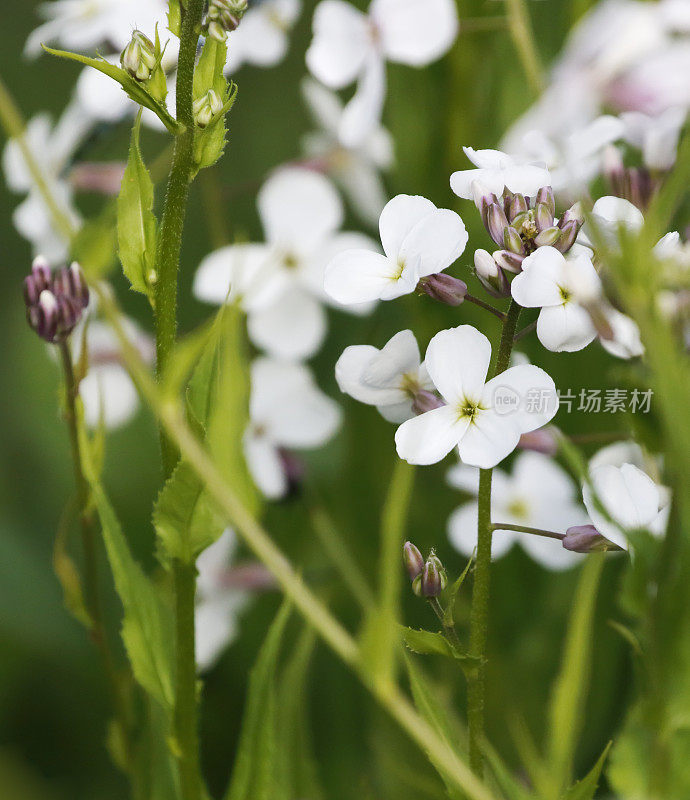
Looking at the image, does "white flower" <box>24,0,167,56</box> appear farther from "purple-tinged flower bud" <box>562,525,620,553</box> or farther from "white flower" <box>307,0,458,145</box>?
"purple-tinged flower bud" <box>562,525,620,553</box>

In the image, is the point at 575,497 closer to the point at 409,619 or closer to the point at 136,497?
the point at 409,619

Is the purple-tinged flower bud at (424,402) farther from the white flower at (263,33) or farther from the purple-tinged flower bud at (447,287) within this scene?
the white flower at (263,33)

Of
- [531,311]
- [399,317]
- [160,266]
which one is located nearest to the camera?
[160,266]

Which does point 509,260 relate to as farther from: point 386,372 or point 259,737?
point 259,737

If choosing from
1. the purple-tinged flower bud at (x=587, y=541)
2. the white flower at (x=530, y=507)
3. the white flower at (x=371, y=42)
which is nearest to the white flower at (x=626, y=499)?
the purple-tinged flower bud at (x=587, y=541)

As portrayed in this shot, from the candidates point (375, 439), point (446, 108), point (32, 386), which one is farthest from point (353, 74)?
point (32, 386)

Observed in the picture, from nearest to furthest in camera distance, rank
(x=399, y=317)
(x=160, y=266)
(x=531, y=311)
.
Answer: (x=160, y=266) → (x=531, y=311) → (x=399, y=317)
